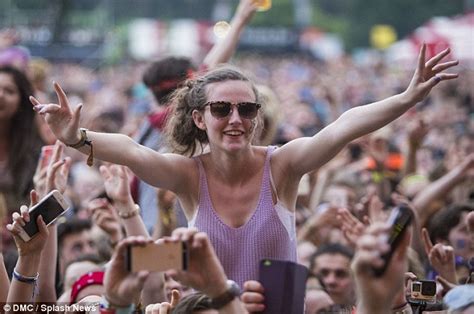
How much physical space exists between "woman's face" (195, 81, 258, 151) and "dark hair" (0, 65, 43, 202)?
7.33 ft

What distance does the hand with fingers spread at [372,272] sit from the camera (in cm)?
377

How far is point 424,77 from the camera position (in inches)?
206

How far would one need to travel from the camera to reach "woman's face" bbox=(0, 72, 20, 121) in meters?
7.99

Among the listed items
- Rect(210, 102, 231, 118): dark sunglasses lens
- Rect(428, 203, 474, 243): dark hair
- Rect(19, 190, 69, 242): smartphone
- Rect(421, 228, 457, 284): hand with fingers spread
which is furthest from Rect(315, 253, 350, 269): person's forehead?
Rect(19, 190, 69, 242): smartphone

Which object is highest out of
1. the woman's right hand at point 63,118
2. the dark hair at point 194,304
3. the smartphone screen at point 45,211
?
the woman's right hand at point 63,118

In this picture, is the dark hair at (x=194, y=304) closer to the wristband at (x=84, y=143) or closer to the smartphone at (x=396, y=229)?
the smartphone at (x=396, y=229)

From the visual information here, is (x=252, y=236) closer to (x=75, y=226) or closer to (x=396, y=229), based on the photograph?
(x=396, y=229)

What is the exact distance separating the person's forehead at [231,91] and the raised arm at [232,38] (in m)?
1.90

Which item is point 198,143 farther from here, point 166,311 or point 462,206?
point 462,206

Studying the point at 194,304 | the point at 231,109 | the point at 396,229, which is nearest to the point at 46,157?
the point at 231,109

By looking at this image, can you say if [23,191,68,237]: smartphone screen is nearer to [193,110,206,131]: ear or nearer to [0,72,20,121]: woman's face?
[193,110,206,131]: ear

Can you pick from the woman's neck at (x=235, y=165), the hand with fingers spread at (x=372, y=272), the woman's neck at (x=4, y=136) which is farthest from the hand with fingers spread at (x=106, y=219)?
the hand with fingers spread at (x=372, y=272)

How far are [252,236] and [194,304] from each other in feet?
2.88

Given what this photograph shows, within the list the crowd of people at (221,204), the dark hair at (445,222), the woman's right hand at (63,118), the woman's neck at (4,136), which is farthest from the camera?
the woman's neck at (4,136)
